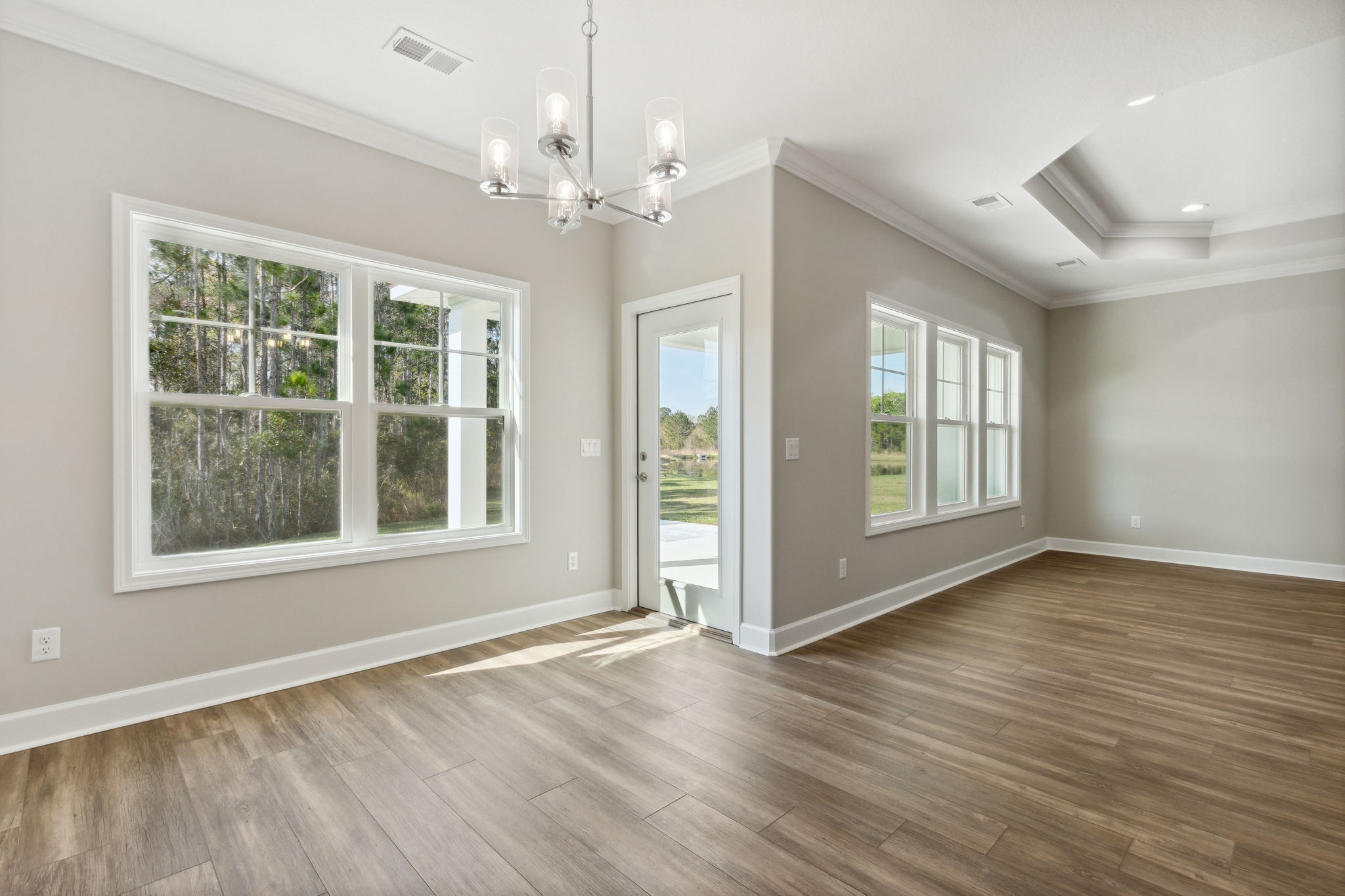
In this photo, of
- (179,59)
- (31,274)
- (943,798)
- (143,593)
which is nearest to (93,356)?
(31,274)

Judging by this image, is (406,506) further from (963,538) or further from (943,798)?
(963,538)

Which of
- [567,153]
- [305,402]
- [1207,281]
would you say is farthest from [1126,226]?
[305,402]

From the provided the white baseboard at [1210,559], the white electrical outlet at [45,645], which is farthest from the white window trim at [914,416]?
the white electrical outlet at [45,645]

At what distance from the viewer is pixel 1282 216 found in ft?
15.9

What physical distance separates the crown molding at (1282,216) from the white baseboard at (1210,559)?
296 cm

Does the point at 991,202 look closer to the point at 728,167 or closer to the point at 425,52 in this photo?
the point at 728,167

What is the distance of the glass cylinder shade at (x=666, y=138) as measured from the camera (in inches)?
79.0

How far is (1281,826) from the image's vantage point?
74.5 inches

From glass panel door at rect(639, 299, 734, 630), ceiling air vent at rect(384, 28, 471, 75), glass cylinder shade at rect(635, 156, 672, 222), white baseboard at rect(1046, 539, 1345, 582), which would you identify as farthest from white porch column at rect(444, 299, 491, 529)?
white baseboard at rect(1046, 539, 1345, 582)

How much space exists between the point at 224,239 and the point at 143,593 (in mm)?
1601

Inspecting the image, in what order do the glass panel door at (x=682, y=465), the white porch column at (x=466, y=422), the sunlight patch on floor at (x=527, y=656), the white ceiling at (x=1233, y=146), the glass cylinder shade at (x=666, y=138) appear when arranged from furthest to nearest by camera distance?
the glass panel door at (x=682, y=465) < the white porch column at (x=466, y=422) < the sunlight patch on floor at (x=527, y=656) < the white ceiling at (x=1233, y=146) < the glass cylinder shade at (x=666, y=138)

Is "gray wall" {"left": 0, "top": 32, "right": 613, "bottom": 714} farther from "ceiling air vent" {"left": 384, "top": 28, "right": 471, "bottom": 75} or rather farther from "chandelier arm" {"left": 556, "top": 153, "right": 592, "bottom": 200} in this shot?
"chandelier arm" {"left": 556, "top": 153, "right": 592, "bottom": 200}

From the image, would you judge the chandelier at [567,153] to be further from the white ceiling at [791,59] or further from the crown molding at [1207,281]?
the crown molding at [1207,281]

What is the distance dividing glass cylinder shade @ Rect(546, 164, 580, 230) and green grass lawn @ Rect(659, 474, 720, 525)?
1930mm
